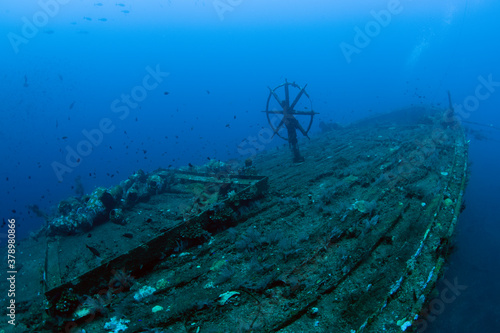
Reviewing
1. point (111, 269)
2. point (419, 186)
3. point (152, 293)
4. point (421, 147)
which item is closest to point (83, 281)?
point (111, 269)

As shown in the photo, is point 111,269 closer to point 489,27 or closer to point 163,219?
point 163,219

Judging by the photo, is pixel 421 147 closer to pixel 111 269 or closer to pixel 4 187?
pixel 111 269

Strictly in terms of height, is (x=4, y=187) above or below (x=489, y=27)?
below

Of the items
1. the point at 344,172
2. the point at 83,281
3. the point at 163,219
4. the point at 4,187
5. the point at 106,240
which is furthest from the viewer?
the point at 4,187

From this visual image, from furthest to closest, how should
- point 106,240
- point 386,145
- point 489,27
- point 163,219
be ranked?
point 489,27 < point 386,145 < point 163,219 < point 106,240

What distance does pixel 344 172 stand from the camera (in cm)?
971

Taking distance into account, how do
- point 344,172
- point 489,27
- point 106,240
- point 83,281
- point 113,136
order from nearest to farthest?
point 83,281, point 106,240, point 344,172, point 113,136, point 489,27

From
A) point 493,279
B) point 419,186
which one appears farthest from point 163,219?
point 493,279

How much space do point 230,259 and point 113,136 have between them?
146 meters

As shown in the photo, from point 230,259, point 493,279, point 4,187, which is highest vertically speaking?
point 4,187

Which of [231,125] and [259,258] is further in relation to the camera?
[231,125]

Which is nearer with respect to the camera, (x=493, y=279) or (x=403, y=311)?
(x=403, y=311)

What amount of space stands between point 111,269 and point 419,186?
328 inches

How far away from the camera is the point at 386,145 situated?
527 inches
